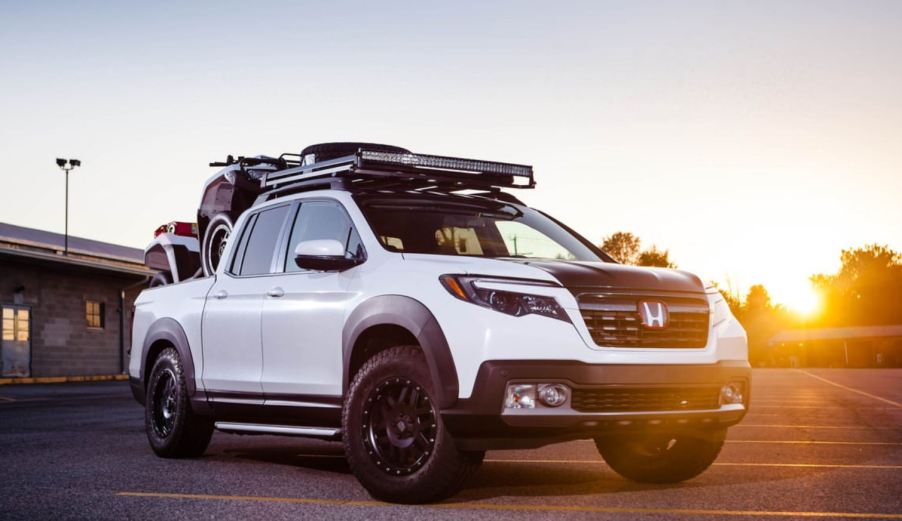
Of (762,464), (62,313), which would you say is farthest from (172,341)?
(62,313)

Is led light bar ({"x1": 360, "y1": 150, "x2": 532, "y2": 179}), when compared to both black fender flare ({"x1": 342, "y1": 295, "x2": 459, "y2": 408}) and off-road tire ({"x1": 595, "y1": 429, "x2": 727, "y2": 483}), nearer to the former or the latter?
black fender flare ({"x1": 342, "y1": 295, "x2": 459, "y2": 408})

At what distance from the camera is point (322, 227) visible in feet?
28.0

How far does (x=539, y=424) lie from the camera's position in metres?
6.62

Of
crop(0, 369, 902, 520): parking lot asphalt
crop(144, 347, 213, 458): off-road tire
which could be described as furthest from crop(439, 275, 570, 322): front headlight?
crop(144, 347, 213, 458): off-road tire

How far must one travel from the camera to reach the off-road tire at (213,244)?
10.7 meters

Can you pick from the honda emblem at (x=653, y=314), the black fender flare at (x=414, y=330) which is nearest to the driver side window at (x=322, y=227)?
the black fender flare at (x=414, y=330)

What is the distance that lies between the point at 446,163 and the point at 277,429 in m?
2.34

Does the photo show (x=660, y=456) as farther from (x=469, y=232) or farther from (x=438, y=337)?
(x=438, y=337)

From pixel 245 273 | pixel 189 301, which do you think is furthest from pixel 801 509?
pixel 189 301

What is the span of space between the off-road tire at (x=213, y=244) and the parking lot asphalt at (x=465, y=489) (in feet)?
5.78

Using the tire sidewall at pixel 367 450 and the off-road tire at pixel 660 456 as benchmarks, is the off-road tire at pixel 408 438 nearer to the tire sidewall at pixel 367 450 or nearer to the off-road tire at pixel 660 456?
the tire sidewall at pixel 367 450

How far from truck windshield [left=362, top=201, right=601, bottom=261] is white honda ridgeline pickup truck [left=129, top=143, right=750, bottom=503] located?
0.02 m

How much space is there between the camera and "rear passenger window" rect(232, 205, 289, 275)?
9.00 meters

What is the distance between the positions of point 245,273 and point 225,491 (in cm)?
207
